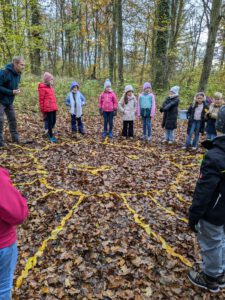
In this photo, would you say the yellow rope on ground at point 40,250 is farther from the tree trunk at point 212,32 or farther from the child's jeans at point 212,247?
the tree trunk at point 212,32

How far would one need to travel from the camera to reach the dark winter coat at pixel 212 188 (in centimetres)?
250

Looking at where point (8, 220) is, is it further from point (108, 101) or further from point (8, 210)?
point (108, 101)

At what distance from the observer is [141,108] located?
26.7 feet

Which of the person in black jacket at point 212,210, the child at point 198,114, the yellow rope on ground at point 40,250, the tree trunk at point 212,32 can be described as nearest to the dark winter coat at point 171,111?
the child at point 198,114

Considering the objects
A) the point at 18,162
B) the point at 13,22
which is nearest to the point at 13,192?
the point at 18,162

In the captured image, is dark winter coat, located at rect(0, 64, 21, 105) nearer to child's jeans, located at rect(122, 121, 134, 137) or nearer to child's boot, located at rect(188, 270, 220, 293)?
child's jeans, located at rect(122, 121, 134, 137)

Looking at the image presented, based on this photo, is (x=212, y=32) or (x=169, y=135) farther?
(x=212, y=32)

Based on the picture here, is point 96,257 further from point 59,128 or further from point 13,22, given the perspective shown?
point 13,22

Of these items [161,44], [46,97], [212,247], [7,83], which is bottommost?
[212,247]

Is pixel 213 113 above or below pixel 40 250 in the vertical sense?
above

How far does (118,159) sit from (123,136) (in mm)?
2259

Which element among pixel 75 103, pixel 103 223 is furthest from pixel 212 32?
pixel 103 223

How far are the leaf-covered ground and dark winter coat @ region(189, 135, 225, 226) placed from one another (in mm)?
1132

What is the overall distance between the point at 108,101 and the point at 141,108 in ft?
3.96
